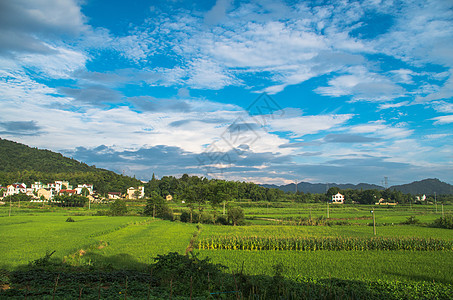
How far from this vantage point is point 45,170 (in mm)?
165875

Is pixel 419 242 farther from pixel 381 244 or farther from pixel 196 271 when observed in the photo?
pixel 196 271

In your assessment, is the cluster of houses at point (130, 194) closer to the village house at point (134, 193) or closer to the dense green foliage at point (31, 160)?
the village house at point (134, 193)

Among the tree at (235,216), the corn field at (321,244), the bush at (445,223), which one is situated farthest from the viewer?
the tree at (235,216)

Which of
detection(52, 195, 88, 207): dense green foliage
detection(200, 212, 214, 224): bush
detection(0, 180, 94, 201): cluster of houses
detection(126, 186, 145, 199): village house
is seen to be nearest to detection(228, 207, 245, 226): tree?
detection(200, 212, 214, 224): bush

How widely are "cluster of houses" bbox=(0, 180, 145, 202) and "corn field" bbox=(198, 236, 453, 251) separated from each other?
81.3m

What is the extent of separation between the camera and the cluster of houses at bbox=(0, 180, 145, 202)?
102 meters

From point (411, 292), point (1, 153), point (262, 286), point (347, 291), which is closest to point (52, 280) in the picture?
point (262, 286)

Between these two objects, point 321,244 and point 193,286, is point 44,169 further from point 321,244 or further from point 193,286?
point 193,286

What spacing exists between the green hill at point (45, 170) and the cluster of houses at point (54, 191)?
509 cm

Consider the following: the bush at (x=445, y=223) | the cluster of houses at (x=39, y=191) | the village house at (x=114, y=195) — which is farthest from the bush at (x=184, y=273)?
the village house at (x=114, y=195)

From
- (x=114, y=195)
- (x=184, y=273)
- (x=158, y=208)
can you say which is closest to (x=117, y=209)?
(x=158, y=208)

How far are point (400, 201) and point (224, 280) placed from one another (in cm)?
12905

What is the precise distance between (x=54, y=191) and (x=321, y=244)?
11777 cm

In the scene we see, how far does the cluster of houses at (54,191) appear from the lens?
102 metres
